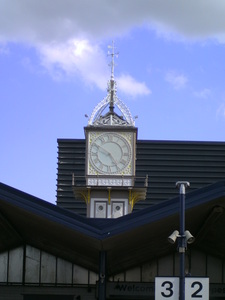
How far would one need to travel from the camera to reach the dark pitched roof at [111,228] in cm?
2942

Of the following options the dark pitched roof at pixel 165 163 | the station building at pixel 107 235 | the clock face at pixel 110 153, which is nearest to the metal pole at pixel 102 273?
the station building at pixel 107 235

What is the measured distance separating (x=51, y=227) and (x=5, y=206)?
192 centimetres

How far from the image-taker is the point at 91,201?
1799 inches

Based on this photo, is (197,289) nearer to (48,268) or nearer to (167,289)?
(167,289)

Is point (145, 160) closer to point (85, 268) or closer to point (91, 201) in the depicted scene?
point (91, 201)

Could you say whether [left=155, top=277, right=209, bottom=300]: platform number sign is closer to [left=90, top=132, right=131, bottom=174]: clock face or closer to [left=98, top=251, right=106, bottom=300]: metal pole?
[left=98, top=251, right=106, bottom=300]: metal pole

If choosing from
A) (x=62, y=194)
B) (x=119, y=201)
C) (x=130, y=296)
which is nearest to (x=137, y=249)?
(x=130, y=296)

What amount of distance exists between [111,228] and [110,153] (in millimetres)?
14995

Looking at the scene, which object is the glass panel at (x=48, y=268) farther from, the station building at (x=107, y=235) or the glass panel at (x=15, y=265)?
the glass panel at (x=15, y=265)

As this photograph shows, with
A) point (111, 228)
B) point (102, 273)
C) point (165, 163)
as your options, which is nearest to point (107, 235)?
point (111, 228)

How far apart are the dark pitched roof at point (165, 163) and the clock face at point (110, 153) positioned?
6416 centimetres

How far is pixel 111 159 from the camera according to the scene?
4438 cm

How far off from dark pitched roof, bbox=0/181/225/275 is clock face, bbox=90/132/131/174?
7730 millimetres

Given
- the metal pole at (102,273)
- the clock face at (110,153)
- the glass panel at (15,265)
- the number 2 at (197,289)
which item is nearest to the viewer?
the number 2 at (197,289)
